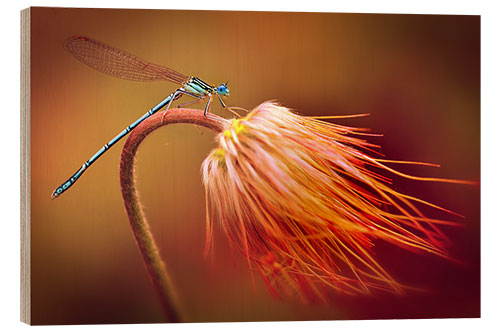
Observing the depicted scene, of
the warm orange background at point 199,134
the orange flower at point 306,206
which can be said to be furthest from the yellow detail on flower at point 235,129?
the warm orange background at point 199,134

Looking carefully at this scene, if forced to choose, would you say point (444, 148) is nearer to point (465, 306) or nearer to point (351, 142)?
point (351, 142)

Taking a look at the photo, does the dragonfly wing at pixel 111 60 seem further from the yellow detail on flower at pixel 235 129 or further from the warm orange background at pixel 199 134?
the yellow detail on flower at pixel 235 129

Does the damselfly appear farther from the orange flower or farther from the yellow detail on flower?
the orange flower

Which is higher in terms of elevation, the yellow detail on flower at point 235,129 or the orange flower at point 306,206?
the yellow detail on flower at point 235,129

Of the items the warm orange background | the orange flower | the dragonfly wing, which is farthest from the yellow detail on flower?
the dragonfly wing

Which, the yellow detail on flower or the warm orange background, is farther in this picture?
the warm orange background

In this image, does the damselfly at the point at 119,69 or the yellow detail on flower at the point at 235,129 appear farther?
the damselfly at the point at 119,69
